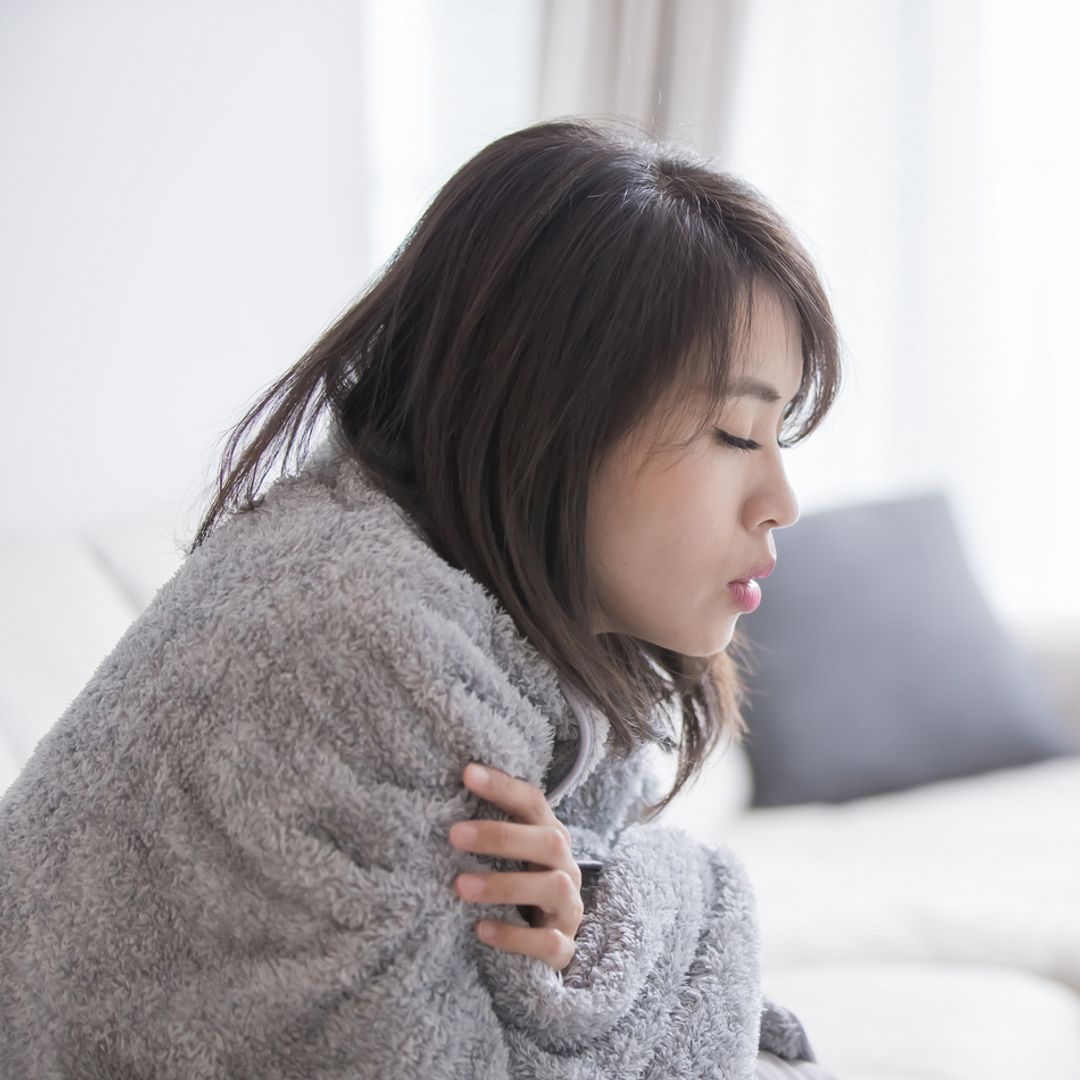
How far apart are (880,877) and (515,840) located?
1.01 metres

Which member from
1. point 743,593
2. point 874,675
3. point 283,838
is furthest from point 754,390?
point 874,675

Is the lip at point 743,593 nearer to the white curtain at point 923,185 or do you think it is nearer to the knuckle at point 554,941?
the knuckle at point 554,941

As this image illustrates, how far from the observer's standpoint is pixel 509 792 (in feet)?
2.42

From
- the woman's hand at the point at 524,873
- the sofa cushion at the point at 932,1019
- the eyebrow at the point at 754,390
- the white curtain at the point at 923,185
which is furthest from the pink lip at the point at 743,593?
the white curtain at the point at 923,185

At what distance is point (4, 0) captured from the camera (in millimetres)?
1526

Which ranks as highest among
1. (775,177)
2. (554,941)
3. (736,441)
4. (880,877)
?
(736,441)

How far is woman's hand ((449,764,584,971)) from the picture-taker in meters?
0.73

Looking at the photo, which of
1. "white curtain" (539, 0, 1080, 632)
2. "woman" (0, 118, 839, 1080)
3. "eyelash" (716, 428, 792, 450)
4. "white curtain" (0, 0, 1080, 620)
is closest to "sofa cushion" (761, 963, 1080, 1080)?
"woman" (0, 118, 839, 1080)

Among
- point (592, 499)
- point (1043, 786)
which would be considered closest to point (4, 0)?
point (592, 499)

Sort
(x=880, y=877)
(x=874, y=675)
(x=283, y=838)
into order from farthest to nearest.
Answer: (x=874, y=675)
(x=880, y=877)
(x=283, y=838)

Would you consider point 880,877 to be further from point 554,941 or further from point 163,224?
point 163,224

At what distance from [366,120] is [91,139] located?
690 mm

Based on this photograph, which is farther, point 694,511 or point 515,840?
point 694,511

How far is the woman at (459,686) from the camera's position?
71 cm
